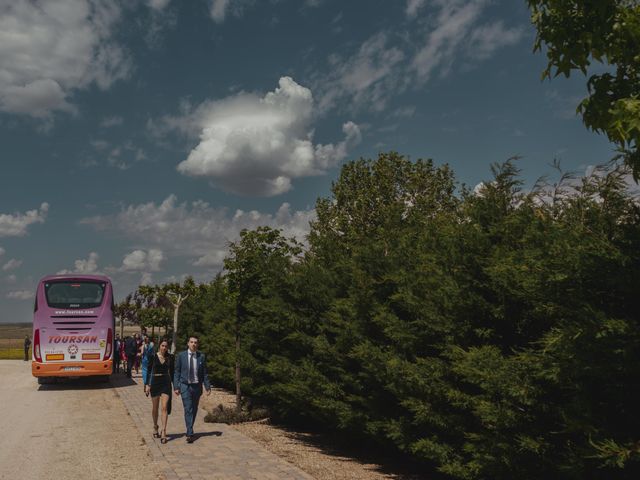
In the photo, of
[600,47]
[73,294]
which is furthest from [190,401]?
[73,294]

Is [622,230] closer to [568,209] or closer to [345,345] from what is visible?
[568,209]

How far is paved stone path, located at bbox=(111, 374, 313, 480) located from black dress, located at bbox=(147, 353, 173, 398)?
0.92 meters

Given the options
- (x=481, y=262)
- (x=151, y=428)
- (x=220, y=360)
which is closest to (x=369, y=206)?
(x=220, y=360)

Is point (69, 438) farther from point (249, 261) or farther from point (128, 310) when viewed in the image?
point (128, 310)

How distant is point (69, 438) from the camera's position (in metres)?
11.0

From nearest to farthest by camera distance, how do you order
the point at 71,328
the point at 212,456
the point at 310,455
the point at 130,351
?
1. the point at 212,456
2. the point at 310,455
3. the point at 71,328
4. the point at 130,351

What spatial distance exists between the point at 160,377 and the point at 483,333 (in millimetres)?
6614

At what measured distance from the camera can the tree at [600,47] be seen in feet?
13.0

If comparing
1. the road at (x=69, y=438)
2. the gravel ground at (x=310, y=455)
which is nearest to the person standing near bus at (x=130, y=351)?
the road at (x=69, y=438)

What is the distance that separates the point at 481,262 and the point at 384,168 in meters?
28.7

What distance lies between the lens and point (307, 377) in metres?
10.5

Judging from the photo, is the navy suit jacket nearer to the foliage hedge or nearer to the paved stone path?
the paved stone path

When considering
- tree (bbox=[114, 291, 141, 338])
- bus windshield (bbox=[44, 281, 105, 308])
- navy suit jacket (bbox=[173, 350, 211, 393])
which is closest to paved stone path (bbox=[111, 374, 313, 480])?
navy suit jacket (bbox=[173, 350, 211, 393])

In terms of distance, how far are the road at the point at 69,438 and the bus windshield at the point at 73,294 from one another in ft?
10.7
